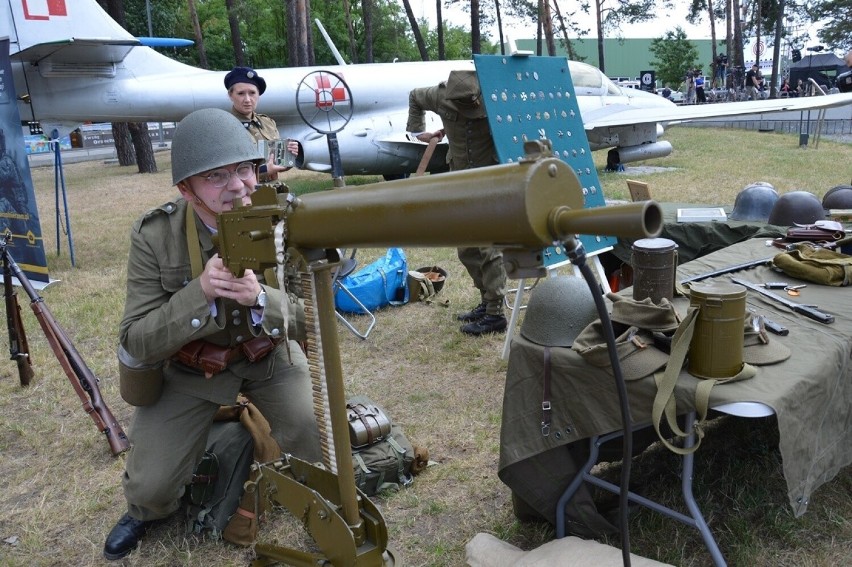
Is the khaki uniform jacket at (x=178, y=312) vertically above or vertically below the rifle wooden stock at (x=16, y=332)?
above

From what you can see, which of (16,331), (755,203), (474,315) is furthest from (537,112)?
(16,331)

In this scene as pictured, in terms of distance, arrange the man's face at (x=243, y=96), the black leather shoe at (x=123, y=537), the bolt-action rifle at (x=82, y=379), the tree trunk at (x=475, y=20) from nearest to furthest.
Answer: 1. the black leather shoe at (x=123, y=537)
2. the bolt-action rifle at (x=82, y=379)
3. the man's face at (x=243, y=96)
4. the tree trunk at (x=475, y=20)

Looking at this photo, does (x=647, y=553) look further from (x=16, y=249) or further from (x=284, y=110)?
(x=284, y=110)

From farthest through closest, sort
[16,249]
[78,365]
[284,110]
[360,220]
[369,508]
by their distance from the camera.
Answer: [284,110], [16,249], [78,365], [369,508], [360,220]

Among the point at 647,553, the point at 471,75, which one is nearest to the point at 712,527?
the point at 647,553

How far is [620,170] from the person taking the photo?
14922mm

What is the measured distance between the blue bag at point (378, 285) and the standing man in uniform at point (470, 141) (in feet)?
2.59

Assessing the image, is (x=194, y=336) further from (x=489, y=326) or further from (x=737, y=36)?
(x=737, y=36)

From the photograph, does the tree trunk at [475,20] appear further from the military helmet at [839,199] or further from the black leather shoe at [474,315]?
the military helmet at [839,199]

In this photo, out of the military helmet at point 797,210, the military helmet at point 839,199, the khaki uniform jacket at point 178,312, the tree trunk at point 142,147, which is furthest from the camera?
Answer: the tree trunk at point 142,147

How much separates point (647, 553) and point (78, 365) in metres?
3.10

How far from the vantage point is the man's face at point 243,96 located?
572 centimetres

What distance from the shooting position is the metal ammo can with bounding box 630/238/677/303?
252 centimetres

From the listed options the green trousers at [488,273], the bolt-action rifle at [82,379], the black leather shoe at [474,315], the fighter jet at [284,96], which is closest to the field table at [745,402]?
the bolt-action rifle at [82,379]
